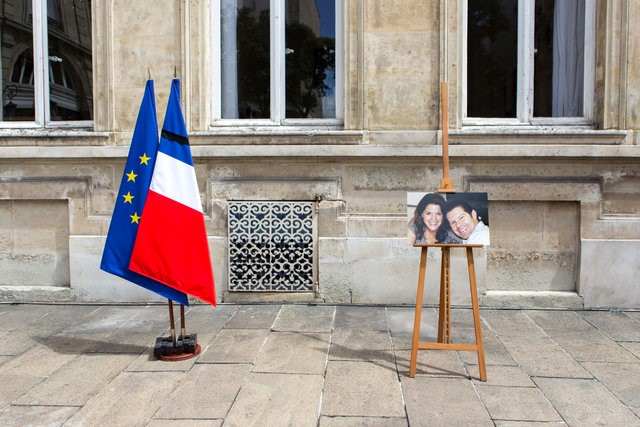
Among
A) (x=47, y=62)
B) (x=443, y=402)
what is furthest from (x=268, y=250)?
(x=47, y=62)

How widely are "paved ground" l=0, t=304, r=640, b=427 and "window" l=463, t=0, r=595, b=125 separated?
2426 millimetres

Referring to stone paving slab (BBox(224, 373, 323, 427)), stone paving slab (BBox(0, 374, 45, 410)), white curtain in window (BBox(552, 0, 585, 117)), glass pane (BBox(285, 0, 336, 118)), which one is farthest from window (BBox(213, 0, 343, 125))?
stone paving slab (BBox(0, 374, 45, 410))

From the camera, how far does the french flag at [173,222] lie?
404 centimetres

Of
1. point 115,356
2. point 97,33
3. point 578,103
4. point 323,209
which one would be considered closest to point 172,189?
point 115,356

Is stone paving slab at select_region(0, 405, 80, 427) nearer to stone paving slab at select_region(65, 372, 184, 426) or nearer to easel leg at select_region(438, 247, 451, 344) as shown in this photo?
stone paving slab at select_region(65, 372, 184, 426)

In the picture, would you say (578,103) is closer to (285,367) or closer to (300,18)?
(300,18)

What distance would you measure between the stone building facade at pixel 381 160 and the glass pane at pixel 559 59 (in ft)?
0.38

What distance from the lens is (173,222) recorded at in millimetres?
4090

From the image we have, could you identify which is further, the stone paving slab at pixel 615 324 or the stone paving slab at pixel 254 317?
the stone paving slab at pixel 254 317

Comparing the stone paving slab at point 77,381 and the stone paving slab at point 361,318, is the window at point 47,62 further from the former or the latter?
the stone paving slab at point 361,318

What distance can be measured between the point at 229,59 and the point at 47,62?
7.82ft

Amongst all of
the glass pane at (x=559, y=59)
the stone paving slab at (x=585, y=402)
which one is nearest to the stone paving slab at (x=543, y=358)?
the stone paving slab at (x=585, y=402)

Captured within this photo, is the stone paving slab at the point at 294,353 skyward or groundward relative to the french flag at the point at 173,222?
groundward

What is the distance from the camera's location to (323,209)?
5965 mm
